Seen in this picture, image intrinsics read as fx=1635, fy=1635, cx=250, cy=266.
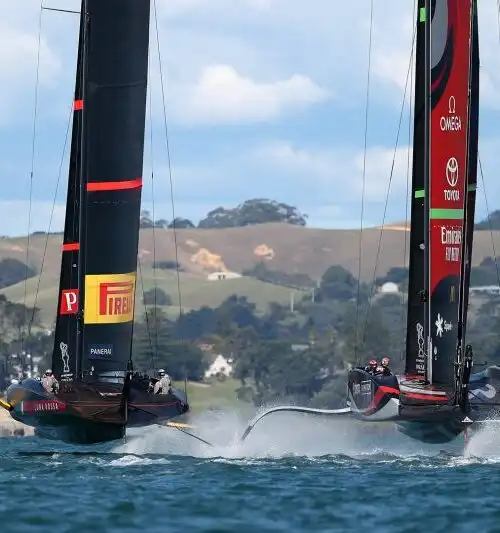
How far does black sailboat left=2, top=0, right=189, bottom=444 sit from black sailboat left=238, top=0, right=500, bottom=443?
374 cm

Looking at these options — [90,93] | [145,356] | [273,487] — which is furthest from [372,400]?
[145,356]

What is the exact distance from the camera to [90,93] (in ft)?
113

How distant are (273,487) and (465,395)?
7.08 m

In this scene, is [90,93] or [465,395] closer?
[465,395]

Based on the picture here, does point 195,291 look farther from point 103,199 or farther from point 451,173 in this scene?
point 451,173

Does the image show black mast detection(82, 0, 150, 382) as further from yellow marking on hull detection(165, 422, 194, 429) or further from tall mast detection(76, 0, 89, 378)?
yellow marking on hull detection(165, 422, 194, 429)

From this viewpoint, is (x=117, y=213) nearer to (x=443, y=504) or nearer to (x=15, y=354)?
(x=443, y=504)

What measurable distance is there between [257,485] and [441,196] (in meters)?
9.30

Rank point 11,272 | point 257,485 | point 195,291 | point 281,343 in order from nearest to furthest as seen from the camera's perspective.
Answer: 1. point 257,485
2. point 281,343
3. point 195,291
4. point 11,272

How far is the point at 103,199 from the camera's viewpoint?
34.2 metres

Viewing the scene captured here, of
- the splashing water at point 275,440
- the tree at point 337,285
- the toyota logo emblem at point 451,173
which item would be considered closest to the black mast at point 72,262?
the splashing water at point 275,440

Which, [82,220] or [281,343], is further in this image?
[281,343]

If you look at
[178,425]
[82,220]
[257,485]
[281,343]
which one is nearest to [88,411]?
[178,425]

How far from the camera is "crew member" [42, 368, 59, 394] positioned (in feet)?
103
